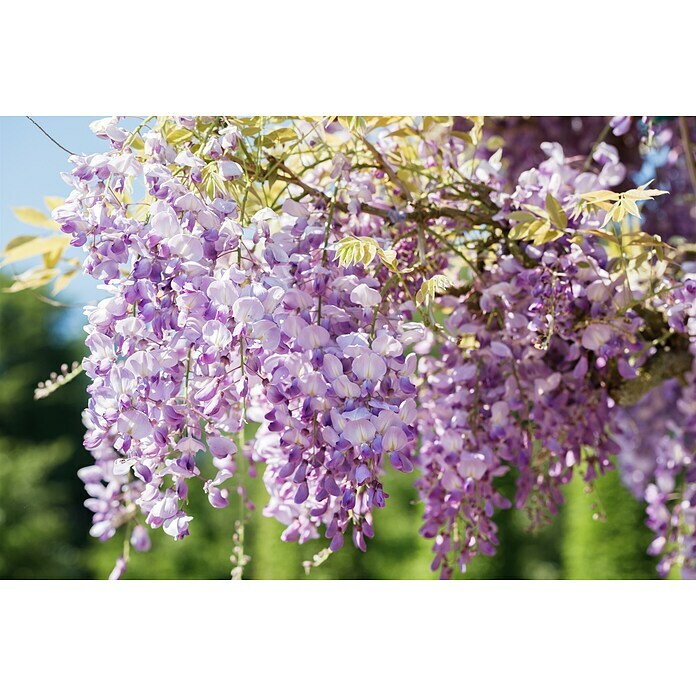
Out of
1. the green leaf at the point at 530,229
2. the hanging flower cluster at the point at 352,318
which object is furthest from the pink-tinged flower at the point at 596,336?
the green leaf at the point at 530,229

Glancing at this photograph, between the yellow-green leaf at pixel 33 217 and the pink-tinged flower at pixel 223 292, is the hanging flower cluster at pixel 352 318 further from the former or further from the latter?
the yellow-green leaf at pixel 33 217

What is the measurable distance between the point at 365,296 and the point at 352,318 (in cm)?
A: 4

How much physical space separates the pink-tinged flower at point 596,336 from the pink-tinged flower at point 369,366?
36cm

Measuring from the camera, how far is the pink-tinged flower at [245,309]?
2.30ft

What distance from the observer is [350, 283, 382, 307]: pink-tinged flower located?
753mm

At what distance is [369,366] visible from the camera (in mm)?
719

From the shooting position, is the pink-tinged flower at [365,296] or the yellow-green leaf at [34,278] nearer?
the pink-tinged flower at [365,296]

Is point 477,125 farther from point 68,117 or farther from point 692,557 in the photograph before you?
point 692,557

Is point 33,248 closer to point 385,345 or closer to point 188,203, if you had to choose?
point 188,203
